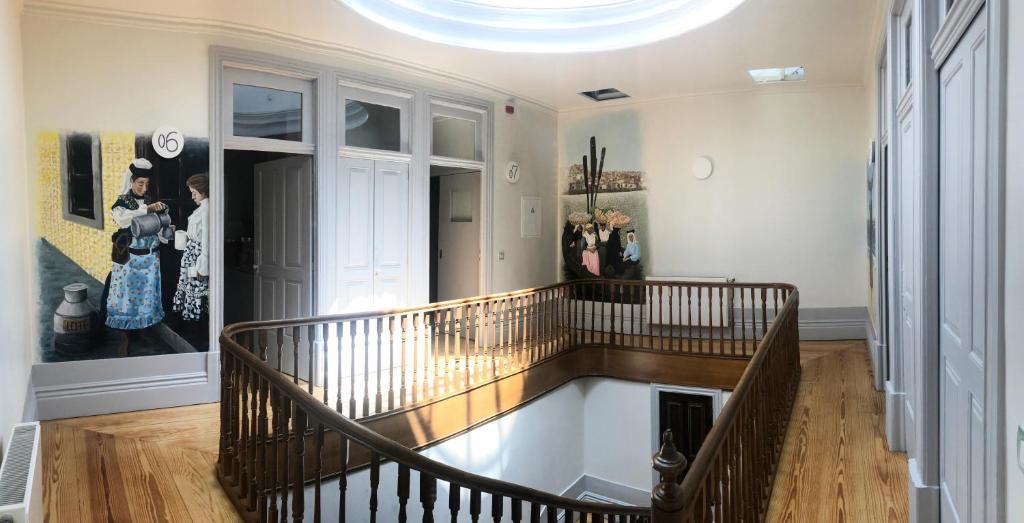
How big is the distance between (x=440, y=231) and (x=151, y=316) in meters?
4.57

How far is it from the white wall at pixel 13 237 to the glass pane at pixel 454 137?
182 inches

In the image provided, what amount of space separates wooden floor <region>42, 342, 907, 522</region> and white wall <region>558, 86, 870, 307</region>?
10.4 ft

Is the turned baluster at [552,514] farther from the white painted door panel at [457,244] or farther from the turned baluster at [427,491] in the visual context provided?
the white painted door panel at [457,244]

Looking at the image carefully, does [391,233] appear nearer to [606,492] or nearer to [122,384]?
[122,384]

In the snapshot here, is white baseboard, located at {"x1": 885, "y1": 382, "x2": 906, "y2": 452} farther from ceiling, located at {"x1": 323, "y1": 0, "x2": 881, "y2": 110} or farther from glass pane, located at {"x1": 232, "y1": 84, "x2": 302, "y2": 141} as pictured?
glass pane, located at {"x1": 232, "y1": 84, "x2": 302, "y2": 141}

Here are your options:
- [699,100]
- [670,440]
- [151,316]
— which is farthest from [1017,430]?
[699,100]

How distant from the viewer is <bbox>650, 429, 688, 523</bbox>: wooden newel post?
193 cm

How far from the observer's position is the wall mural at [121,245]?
532 centimetres

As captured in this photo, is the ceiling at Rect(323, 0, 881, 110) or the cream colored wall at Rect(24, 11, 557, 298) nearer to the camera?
the cream colored wall at Rect(24, 11, 557, 298)

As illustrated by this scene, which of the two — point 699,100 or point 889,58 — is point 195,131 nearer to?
point 889,58

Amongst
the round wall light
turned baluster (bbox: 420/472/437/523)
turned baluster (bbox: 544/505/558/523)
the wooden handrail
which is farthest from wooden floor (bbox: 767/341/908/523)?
the round wall light

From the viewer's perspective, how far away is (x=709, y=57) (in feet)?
23.7

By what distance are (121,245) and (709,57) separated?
20.8 feet

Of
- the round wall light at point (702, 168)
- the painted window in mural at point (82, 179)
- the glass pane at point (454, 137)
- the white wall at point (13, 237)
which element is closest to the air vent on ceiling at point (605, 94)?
the round wall light at point (702, 168)
